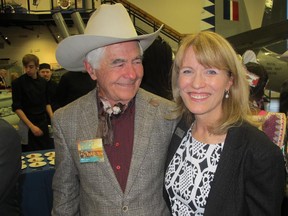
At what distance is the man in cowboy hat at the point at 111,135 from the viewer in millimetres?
1383

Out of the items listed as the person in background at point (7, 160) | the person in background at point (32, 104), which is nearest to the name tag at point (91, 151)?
the person in background at point (7, 160)

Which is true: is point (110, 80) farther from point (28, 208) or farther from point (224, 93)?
point (28, 208)

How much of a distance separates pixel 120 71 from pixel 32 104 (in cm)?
287

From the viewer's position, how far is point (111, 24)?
1526 millimetres

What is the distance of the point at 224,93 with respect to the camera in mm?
1343

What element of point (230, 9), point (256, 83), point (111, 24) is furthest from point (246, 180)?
point (230, 9)

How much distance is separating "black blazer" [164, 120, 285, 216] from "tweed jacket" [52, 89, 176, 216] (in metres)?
0.30

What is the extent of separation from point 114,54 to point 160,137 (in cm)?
43

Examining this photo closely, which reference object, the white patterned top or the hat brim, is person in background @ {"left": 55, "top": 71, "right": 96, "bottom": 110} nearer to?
the hat brim

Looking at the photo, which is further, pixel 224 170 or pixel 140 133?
pixel 140 133

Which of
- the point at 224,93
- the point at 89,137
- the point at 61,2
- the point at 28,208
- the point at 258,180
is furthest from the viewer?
the point at 61,2

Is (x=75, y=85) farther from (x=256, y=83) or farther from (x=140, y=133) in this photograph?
(x=140, y=133)

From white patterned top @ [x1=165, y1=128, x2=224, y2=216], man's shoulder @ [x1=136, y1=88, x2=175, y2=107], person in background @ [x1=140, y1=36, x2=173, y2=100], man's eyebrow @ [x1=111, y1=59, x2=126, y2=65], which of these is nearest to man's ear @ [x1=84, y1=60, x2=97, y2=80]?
man's eyebrow @ [x1=111, y1=59, x2=126, y2=65]

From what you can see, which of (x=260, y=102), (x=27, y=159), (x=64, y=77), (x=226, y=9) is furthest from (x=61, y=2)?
(x=260, y=102)
